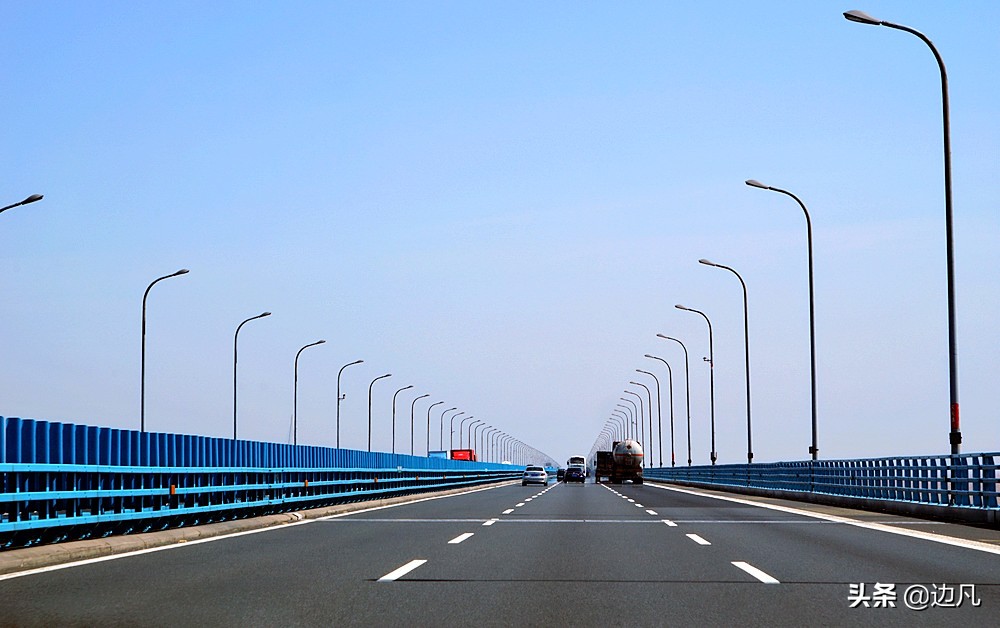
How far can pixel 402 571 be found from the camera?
38.3 ft

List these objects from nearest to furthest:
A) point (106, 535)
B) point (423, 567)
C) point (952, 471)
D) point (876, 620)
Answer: point (876, 620), point (423, 567), point (106, 535), point (952, 471)

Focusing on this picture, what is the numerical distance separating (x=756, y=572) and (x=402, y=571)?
11.3ft

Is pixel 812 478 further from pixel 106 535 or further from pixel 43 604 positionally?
pixel 43 604

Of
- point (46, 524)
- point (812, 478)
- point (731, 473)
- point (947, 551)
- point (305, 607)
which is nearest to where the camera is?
point (305, 607)

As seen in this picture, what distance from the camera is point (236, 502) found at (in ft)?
66.3

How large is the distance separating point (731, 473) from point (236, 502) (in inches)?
1432

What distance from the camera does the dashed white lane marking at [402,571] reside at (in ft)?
36.1

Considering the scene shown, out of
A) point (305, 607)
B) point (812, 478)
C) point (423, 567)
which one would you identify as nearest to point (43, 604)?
point (305, 607)

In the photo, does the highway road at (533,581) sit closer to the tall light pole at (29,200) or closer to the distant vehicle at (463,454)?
the tall light pole at (29,200)

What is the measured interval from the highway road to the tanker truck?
203ft

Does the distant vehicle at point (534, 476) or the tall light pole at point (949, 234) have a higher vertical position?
the tall light pole at point (949, 234)

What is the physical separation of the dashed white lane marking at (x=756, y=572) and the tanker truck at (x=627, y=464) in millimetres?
68012

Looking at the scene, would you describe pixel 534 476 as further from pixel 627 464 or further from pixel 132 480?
pixel 132 480

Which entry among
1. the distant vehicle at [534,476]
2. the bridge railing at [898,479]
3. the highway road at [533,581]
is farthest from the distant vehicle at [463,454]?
the highway road at [533,581]
